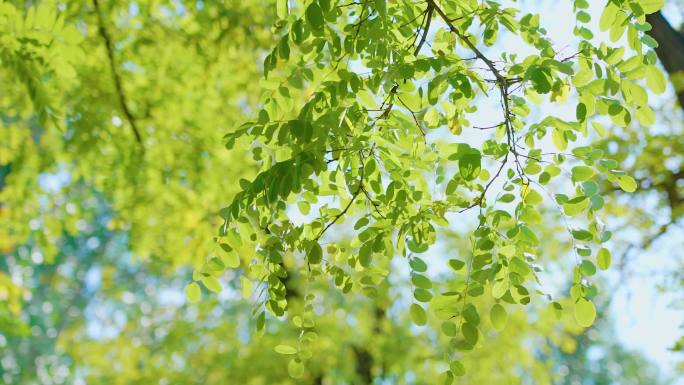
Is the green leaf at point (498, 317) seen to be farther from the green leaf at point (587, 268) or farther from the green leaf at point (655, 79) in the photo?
the green leaf at point (655, 79)

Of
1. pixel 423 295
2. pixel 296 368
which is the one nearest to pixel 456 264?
pixel 423 295

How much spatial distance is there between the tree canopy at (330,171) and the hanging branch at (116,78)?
17 millimetres

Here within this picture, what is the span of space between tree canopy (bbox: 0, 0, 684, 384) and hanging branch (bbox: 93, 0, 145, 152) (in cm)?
2

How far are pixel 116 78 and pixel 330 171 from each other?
3399mm

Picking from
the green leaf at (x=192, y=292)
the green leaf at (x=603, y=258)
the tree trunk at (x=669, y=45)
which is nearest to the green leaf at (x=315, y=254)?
the green leaf at (x=192, y=292)

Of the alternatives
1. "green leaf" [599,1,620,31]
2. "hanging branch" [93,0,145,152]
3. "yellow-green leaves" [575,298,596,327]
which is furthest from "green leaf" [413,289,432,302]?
"hanging branch" [93,0,145,152]

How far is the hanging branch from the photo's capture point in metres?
4.84

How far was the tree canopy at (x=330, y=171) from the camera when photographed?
1.75 m

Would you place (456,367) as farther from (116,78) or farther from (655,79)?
(116,78)

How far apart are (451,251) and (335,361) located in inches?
84.3

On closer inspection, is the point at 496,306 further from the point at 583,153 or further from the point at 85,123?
the point at 85,123

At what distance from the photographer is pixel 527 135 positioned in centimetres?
189

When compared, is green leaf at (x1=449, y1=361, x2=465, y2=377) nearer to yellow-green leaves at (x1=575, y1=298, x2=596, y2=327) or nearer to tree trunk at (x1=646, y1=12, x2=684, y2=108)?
yellow-green leaves at (x1=575, y1=298, x2=596, y2=327)

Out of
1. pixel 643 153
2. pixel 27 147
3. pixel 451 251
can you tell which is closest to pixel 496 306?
pixel 643 153
